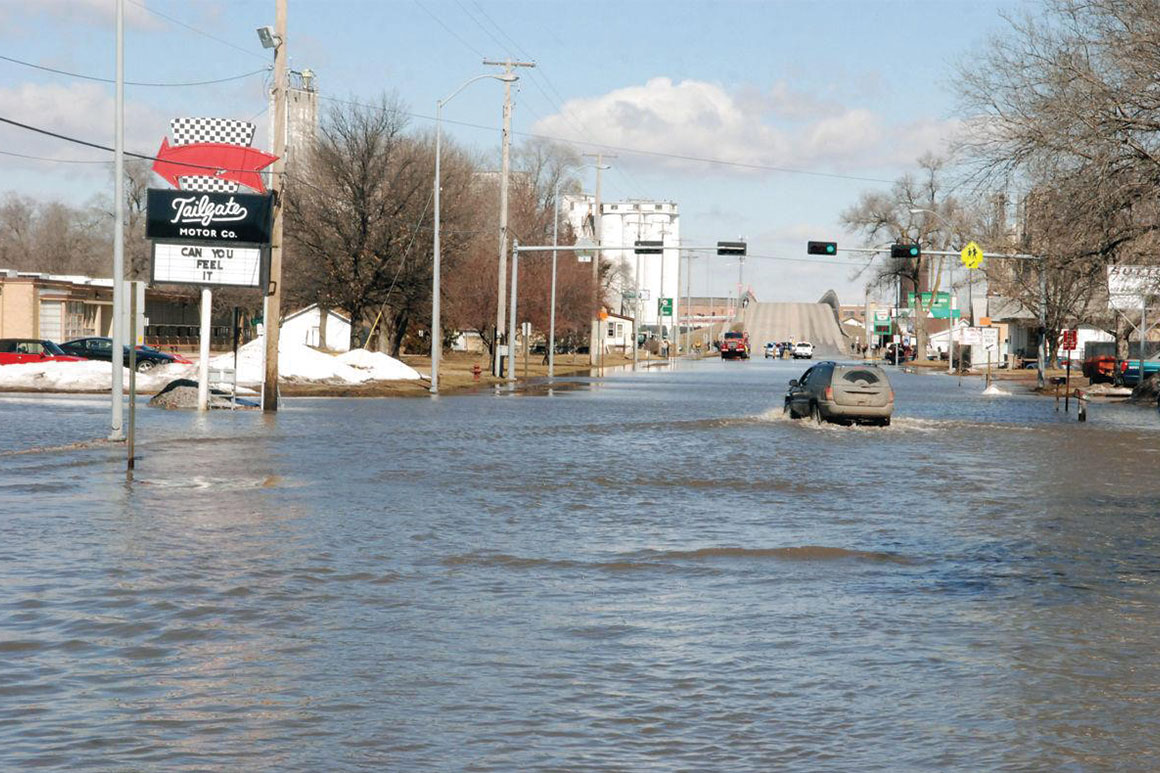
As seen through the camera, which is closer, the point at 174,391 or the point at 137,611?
the point at 137,611

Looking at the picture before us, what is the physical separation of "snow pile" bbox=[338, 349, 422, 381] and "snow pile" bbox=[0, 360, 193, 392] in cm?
972

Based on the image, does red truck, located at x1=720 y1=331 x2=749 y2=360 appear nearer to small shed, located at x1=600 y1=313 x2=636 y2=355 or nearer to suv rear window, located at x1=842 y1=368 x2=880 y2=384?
small shed, located at x1=600 y1=313 x2=636 y2=355

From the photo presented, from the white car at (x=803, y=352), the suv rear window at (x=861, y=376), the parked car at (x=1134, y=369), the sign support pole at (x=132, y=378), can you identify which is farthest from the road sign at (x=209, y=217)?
the white car at (x=803, y=352)

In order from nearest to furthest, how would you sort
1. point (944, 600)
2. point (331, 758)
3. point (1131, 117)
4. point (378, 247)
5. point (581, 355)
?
1. point (331, 758)
2. point (944, 600)
3. point (1131, 117)
4. point (378, 247)
5. point (581, 355)

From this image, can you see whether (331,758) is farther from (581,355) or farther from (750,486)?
(581,355)

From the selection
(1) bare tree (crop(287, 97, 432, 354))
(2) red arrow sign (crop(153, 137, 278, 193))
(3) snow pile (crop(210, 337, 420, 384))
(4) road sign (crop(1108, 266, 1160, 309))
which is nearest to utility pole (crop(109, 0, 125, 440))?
(2) red arrow sign (crop(153, 137, 278, 193))

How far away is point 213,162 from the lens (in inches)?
1624

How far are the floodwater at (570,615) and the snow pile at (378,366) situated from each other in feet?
112

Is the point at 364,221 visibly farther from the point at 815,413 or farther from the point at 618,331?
the point at 618,331

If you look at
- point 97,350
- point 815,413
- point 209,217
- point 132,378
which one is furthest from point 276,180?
point 97,350

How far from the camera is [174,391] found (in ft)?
130

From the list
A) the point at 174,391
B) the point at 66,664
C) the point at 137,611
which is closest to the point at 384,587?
the point at 137,611

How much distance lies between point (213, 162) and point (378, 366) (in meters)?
19.5

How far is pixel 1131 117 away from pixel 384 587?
97.1 ft
